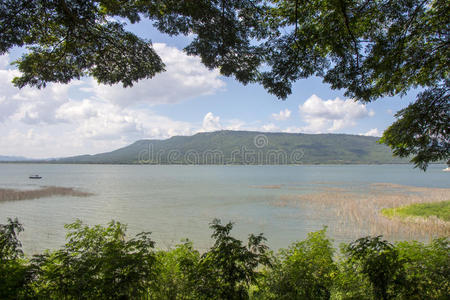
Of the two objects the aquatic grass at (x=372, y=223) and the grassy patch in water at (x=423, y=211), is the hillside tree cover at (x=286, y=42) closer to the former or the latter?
the aquatic grass at (x=372, y=223)

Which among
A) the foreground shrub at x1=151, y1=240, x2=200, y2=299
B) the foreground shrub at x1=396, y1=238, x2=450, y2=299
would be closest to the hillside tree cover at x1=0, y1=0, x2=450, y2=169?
the foreground shrub at x1=396, y1=238, x2=450, y2=299

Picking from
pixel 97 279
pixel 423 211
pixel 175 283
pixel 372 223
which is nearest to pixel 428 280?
pixel 175 283

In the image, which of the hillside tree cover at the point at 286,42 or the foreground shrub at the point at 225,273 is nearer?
the foreground shrub at the point at 225,273

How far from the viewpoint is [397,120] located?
7004 millimetres

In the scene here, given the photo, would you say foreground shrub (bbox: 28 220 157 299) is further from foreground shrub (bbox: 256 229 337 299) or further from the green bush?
foreground shrub (bbox: 256 229 337 299)

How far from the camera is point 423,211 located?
26688 mm

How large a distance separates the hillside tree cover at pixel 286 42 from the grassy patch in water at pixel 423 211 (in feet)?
81.3

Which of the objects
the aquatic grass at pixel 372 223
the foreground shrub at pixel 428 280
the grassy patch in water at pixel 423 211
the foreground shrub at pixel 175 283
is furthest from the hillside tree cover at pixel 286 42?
the grassy patch in water at pixel 423 211

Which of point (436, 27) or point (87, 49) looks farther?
point (87, 49)

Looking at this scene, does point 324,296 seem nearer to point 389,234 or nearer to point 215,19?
point 215,19

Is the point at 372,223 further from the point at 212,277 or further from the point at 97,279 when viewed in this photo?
the point at 97,279

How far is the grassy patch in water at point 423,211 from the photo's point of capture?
82.3ft

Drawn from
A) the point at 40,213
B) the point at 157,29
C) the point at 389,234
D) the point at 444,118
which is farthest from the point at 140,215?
the point at 444,118

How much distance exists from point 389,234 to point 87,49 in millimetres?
24720
